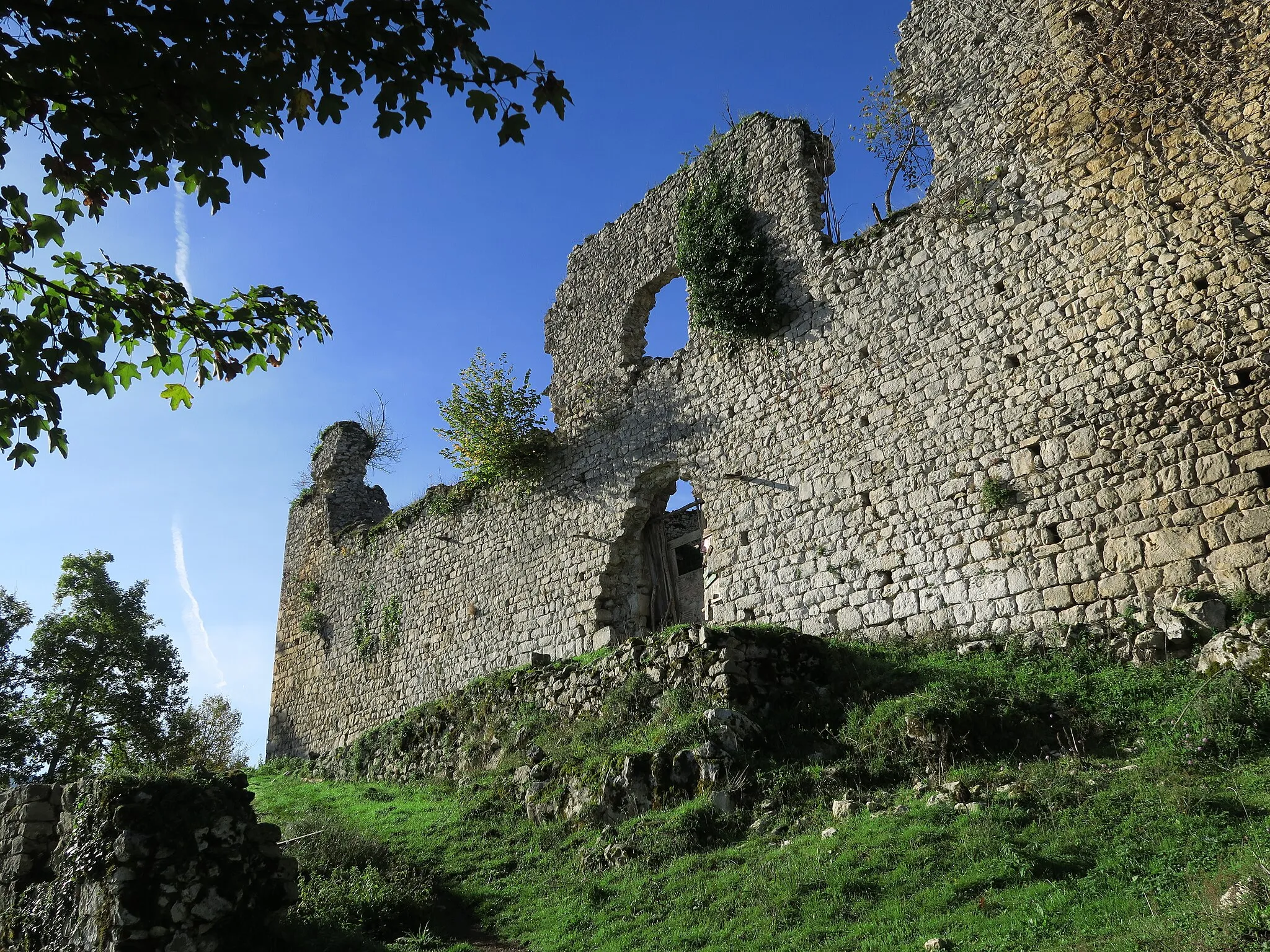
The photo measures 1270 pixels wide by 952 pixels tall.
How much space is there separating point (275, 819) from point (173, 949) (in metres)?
6.15

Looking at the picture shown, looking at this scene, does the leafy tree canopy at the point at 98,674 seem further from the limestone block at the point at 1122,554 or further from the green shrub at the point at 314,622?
the limestone block at the point at 1122,554

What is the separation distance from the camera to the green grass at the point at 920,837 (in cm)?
449

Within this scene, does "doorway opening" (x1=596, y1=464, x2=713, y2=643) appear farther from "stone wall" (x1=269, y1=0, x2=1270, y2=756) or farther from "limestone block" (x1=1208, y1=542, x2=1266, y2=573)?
"limestone block" (x1=1208, y1=542, x2=1266, y2=573)

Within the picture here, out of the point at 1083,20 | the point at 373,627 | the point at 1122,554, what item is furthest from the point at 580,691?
the point at 1083,20

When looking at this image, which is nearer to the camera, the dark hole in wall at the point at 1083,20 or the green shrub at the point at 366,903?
the green shrub at the point at 366,903

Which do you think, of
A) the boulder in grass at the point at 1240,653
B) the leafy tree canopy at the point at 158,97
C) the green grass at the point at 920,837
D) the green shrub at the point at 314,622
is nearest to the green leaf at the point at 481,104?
the leafy tree canopy at the point at 158,97

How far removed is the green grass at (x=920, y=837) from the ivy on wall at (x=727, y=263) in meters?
4.81

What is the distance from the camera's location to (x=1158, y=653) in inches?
292

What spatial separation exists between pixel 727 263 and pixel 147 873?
9634mm

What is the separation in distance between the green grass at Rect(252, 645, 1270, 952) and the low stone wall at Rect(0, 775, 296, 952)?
649 mm

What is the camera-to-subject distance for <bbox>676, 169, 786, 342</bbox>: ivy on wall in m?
11.8

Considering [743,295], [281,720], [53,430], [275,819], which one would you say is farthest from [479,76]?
[281,720]

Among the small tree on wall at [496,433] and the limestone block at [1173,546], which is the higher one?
the small tree on wall at [496,433]

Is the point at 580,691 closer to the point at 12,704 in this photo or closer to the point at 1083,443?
the point at 1083,443
